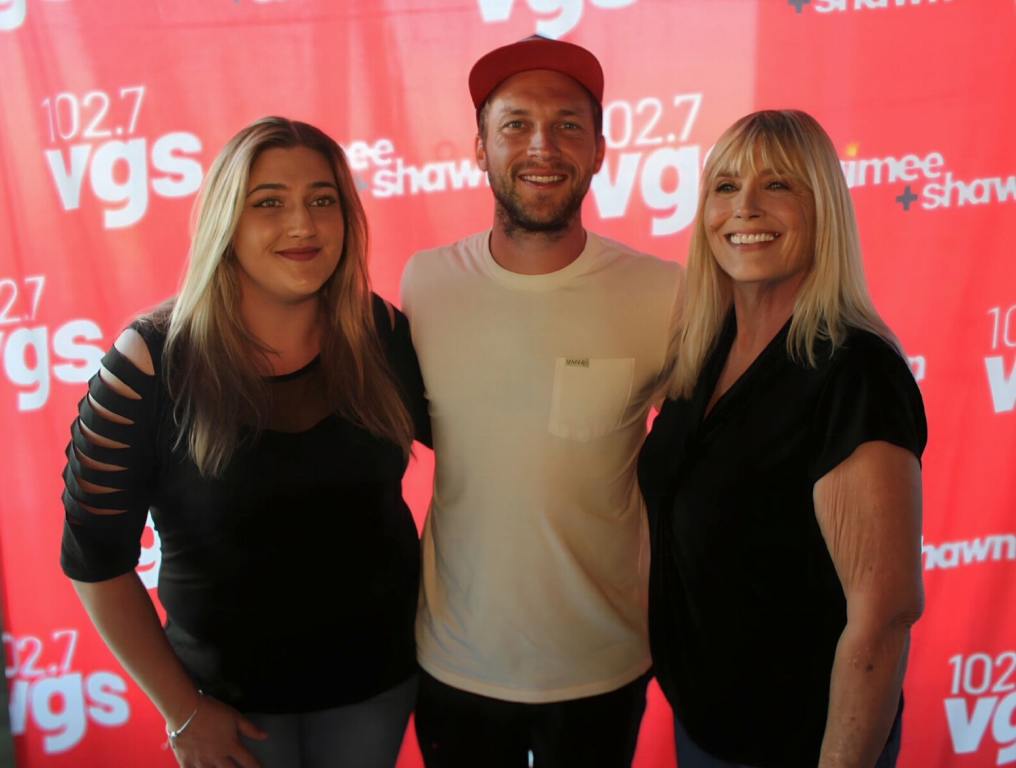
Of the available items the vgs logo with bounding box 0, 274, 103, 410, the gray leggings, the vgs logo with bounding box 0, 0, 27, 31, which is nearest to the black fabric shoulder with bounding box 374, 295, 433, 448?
the gray leggings

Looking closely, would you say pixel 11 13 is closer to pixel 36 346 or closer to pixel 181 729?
pixel 36 346

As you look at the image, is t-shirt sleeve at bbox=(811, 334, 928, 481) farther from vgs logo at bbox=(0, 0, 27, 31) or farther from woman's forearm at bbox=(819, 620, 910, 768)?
vgs logo at bbox=(0, 0, 27, 31)

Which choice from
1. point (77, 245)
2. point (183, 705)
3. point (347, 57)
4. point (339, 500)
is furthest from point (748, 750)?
point (77, 245)

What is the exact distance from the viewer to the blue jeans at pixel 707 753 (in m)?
1.18

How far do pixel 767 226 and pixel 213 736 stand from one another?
1.21 metres

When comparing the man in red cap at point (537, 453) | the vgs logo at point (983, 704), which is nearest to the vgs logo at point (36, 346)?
the man in red cap at point (537, 453)

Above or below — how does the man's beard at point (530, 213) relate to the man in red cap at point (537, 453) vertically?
above

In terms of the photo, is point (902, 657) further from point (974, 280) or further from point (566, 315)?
point (974, 280)

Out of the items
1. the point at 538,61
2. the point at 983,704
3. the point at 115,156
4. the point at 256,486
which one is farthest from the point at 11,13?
the point at 983,704

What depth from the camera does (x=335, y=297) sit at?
1.44m

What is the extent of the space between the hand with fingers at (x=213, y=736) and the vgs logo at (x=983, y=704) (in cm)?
198

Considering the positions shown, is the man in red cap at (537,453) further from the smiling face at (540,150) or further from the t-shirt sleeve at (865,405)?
the t-shirt sleeve at (865,405)

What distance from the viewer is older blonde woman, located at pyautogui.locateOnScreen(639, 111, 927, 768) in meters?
1.03

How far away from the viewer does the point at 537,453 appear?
1.40 metres
